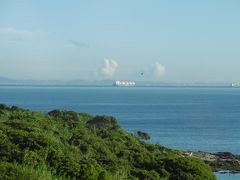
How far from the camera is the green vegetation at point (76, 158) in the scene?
997 inches

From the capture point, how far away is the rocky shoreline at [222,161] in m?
59.2

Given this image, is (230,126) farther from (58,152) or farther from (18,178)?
(18,178)

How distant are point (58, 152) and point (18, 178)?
10.7 meters

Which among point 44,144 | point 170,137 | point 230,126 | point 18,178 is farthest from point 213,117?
point 18,178

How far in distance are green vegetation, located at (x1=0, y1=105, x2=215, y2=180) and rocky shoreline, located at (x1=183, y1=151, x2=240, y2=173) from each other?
9.91m

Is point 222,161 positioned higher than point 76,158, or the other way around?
point 222,161

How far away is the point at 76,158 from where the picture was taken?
30.3 m

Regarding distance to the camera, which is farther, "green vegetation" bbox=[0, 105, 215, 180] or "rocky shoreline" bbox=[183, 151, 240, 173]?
"rocky shoreline" bbox=[183, 151, 240, 173]

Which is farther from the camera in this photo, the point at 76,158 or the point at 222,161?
the point at 222,161

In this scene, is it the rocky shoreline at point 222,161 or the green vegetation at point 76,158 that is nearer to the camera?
the green vegetation at point 76,158

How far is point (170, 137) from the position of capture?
88.2 metres

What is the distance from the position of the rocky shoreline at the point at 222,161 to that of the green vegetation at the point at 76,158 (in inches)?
390

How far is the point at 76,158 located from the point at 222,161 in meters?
35.3

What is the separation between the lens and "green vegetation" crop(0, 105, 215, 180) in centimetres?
2532
